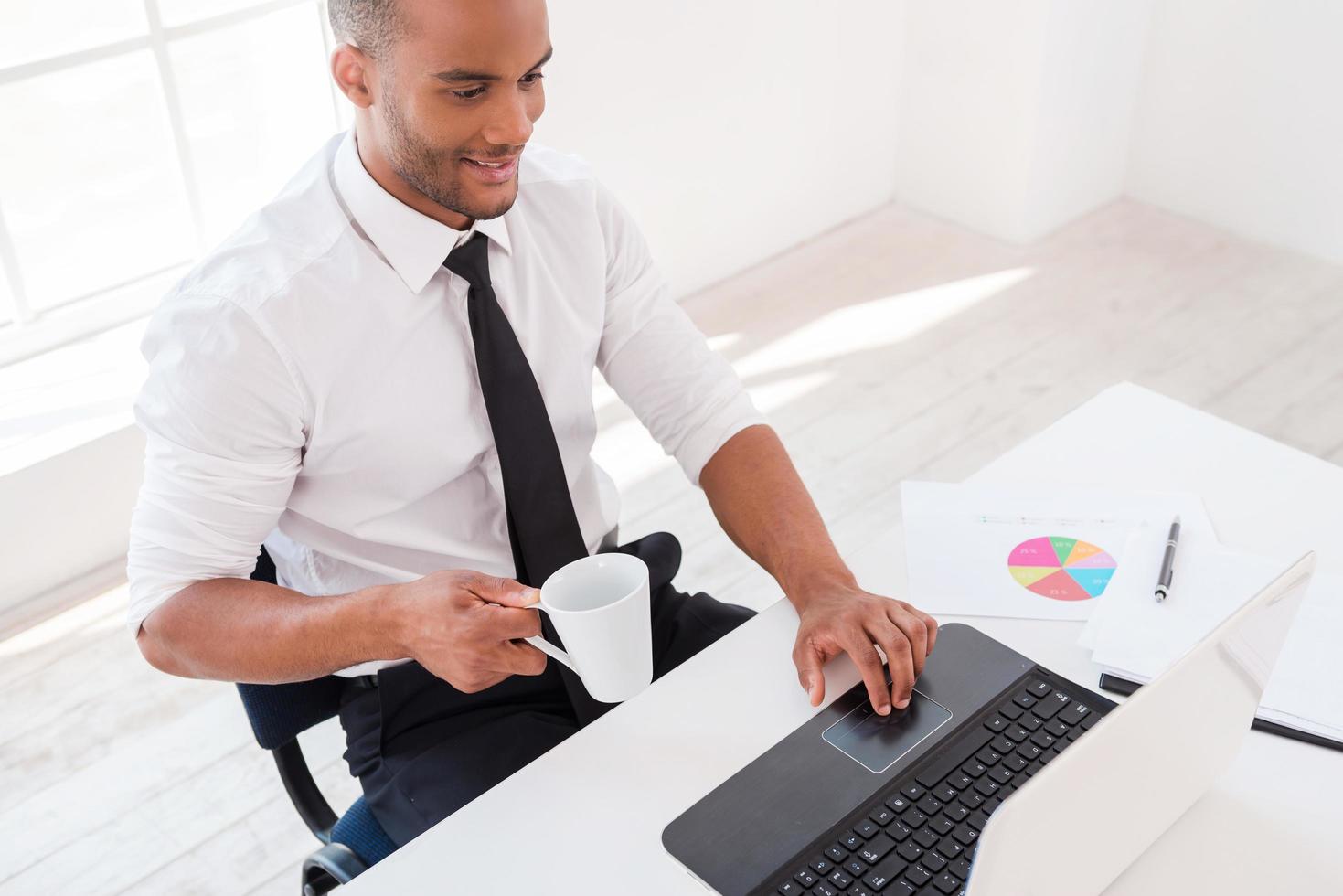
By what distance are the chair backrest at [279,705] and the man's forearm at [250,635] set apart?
0.08 m

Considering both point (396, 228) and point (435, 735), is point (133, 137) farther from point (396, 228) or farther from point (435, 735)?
point (435, 735)

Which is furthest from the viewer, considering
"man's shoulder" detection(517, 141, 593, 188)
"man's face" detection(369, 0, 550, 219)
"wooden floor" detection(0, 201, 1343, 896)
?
"wooden floor" detection(0, 201, 1343, 896)

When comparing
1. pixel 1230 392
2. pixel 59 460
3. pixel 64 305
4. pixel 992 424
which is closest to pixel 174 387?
pixel 59 460

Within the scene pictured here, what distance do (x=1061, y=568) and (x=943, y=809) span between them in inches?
14.9

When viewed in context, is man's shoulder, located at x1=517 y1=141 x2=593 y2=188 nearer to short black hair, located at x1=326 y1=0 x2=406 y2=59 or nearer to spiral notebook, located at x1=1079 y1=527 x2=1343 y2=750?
short black hair, located at x1=326 y1=0 x2=406 y2=59

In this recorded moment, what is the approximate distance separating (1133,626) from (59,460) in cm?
209

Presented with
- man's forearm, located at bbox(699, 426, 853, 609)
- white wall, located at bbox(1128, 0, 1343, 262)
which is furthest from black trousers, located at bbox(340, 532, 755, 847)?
white wall, located at bbox(1128, 0, 1343, 262)

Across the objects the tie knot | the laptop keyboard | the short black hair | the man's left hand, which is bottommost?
the laptop keyboard

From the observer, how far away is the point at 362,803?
4.75ft

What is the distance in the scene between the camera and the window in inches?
100

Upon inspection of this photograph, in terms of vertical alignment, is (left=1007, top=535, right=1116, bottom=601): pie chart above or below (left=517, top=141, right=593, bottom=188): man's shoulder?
below

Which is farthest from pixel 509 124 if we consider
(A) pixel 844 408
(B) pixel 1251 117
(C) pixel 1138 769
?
(B) pixel 1251 117

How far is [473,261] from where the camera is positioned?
146 centimetres

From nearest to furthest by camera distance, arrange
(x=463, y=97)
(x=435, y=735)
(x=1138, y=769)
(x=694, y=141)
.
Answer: (x=1138, y=769) < (x=463, y=97) < (x=435, y=735) < (x=694, y=141)
